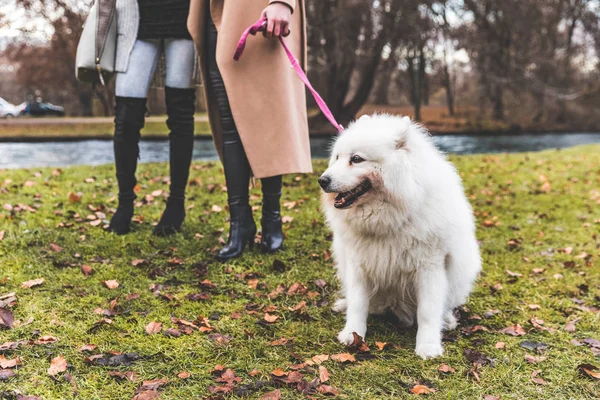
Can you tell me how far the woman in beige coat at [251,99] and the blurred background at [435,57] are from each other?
4.05m

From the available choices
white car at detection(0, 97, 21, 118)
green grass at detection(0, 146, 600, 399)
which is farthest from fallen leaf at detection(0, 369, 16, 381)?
white car at detection(0, 97, 21, 118)

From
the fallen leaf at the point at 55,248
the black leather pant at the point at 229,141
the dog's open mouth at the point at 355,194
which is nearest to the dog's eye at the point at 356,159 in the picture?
the dog's open mouth at the point at 355,194

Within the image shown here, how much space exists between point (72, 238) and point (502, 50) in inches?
860

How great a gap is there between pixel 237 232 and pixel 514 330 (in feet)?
6.36

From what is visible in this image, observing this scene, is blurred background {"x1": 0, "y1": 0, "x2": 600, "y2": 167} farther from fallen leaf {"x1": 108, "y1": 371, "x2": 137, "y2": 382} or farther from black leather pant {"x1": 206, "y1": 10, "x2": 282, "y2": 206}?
fallen leaf {"x1": 108, "y1": 371, "x2": 137, "y2": 382}

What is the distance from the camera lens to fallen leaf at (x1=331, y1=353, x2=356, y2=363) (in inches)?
101

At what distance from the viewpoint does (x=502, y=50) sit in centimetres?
2252

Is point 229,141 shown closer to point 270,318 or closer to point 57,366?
point 270,318

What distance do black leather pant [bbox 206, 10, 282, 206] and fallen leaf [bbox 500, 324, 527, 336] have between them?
1922 mm

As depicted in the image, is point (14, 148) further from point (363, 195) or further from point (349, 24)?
point (363, 195)

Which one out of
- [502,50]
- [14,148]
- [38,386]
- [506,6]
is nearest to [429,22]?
[506,6]

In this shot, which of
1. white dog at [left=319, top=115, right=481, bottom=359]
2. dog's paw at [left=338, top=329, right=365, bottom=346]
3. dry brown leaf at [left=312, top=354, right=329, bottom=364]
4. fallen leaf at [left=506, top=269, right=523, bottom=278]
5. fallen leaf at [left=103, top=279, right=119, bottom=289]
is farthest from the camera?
fallen leaf at [left=506, top=269, right=523, bottom=278]

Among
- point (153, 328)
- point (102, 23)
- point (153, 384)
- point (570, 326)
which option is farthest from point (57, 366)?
point (570, 326)

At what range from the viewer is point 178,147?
426 cm
